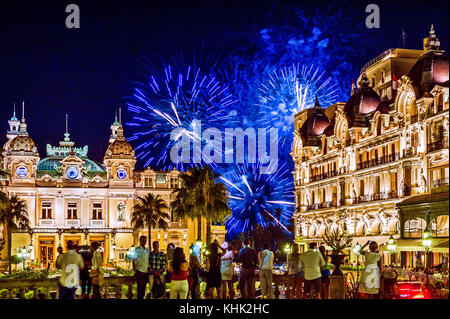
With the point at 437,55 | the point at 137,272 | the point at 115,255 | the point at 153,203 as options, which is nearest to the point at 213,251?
the point at 137,272

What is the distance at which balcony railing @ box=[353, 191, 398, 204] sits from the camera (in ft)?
A: 178

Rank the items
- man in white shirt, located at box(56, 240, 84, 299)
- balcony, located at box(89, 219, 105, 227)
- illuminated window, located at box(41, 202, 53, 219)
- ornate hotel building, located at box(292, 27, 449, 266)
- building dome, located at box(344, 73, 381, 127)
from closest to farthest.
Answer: man in white shirt, located at box(56, 240, 84, 299), ornate hotel building, located at box(292, 27, 449, 266), building dome, located at box(344, 73, 381, 127), illuminated window, located at box(41, 202, 53, 219), balcony, located at box(89, 219, 105, 227)

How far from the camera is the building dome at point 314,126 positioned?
7350 cm

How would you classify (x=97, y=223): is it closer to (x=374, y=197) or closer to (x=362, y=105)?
(x=362, y=105)

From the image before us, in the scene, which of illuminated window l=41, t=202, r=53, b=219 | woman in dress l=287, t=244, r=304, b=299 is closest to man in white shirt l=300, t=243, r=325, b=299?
woman in dress l=287, t=244, r=304, b=299

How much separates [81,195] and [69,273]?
2354 inches

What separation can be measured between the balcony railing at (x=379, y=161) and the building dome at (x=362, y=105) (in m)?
3.44

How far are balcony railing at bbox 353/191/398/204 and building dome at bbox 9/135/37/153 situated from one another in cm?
3341

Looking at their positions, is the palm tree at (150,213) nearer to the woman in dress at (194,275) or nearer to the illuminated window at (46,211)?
the illuminated window at (46,211)

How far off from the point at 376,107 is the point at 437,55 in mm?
11589

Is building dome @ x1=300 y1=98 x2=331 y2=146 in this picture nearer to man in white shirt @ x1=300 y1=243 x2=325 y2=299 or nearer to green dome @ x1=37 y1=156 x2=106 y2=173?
green dome @ x1=37 y1=156 x2=106 y2=173

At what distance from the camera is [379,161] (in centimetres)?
5706

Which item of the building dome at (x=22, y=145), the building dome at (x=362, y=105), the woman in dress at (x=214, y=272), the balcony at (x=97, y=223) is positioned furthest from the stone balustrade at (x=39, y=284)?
the building dome at (x=22, y=145)
